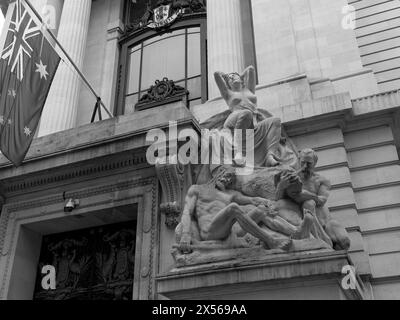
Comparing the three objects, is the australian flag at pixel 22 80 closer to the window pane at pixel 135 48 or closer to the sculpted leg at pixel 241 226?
the sculpted leg at pixel 241 226

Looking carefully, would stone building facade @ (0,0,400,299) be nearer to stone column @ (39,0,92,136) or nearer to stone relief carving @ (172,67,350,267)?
stone column @ (39,0,92,136)

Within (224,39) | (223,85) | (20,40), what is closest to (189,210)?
(223,85)

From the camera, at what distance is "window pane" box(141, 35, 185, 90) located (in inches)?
806

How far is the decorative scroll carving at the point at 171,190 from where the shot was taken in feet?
34.2

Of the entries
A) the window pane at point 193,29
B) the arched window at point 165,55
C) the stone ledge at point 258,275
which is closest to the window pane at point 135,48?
the arched window at point 165,55

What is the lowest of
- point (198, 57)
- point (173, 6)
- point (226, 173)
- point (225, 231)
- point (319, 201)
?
point (225, 231)

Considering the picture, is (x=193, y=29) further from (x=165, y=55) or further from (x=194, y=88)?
(x=194, y=88)

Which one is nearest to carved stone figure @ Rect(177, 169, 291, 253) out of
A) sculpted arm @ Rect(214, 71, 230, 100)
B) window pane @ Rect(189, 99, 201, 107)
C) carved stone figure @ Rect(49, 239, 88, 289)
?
sculpted arm @ Rect(214, 71, 230, 100)

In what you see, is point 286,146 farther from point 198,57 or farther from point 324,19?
point 198,57

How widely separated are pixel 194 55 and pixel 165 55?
151 centimetres

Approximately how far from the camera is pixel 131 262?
11.9 meters

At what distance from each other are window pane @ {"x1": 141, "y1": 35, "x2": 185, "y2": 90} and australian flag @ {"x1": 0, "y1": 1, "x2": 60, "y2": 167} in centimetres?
779

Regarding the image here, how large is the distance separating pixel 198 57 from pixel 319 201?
41.2 ft
